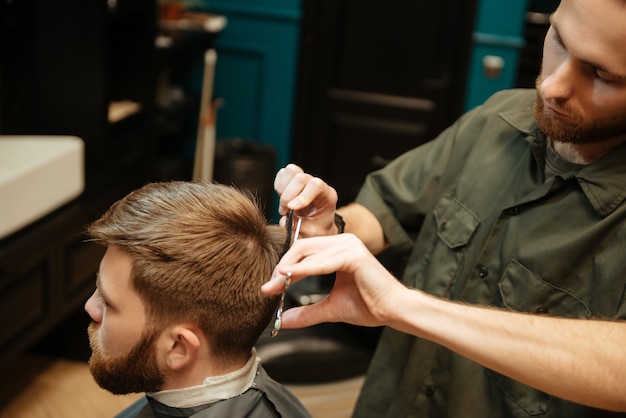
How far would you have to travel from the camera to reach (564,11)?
1.35m

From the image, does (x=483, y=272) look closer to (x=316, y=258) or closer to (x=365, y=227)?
(x=365, y=227)

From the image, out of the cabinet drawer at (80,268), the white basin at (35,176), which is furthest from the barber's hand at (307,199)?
the cabinet drawer at (80,268)

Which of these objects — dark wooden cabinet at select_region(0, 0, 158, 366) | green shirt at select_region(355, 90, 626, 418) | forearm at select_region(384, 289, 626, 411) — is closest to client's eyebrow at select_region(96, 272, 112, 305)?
forearm at select_region(384, 289, 626, 411)

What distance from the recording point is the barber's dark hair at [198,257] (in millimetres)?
1316

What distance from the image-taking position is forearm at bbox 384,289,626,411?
1152 mm

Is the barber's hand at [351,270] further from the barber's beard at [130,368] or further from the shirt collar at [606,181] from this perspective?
the shirt collar at [606,181]

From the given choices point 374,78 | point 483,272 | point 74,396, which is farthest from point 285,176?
point 374,78

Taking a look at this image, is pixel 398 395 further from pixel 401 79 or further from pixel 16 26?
pixel 401 79

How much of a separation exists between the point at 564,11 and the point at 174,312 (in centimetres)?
84

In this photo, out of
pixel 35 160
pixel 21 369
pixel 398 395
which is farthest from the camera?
pixel 21 369

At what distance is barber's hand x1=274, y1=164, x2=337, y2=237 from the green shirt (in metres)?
0.26

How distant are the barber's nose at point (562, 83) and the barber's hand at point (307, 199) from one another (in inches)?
16.7

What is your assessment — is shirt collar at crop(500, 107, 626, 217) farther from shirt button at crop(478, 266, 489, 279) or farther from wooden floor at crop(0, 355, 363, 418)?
wooden floor at crop(0, 355, 363, 418)

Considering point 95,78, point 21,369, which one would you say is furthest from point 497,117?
point 21,369
